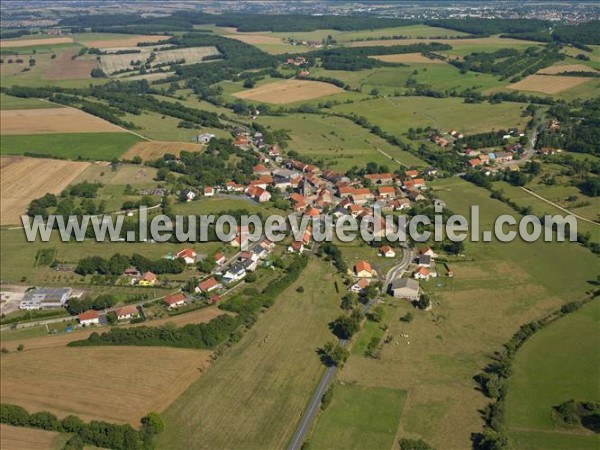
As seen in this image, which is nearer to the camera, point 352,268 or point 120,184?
point 352,268

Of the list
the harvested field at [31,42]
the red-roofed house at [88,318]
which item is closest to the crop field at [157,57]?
the harvested field at [31,42]

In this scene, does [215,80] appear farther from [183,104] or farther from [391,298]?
[391,298]

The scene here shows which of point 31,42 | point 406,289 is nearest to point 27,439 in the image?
point 406,289

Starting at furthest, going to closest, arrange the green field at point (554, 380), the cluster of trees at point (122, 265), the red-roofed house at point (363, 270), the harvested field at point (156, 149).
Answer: the harvested field at point (156, 149) < the cluster of trees at point (122, 265) < the red-roofed house at point (363, 270) < the green field at point (554, 380)

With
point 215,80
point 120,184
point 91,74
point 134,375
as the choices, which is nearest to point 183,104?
point 215,80

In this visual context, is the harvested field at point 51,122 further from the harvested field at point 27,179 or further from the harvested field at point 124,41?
the harvested field at point 124,41

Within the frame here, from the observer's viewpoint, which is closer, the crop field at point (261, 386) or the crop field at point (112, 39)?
the crop field at point (261, 386)

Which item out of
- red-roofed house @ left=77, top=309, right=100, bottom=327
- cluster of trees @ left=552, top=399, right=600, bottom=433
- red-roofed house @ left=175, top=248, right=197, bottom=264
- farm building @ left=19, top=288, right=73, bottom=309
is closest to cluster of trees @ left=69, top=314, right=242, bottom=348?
red-roofed house @ left=77, top=309, right=100, bottom=327

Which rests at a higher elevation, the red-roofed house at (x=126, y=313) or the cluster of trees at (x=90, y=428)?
the red-roofed house at (x=126, y=313)

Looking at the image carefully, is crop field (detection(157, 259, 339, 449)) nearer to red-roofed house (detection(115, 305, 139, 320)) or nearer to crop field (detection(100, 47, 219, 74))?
red-roofed house (detection(115, 305, 139, 320))
